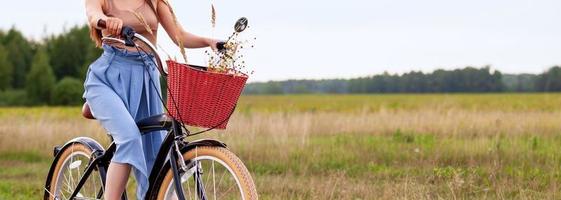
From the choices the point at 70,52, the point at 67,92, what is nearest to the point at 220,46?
the point at 67,92

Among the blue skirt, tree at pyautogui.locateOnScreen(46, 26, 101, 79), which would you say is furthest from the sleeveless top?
tree at pyautogui.locateOnScreen(46, 26, 101, 79)

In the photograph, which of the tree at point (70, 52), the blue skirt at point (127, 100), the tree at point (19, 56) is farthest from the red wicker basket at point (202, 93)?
the tree at point (19, 56)

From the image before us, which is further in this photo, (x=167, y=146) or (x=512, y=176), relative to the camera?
(x=512, y=176)

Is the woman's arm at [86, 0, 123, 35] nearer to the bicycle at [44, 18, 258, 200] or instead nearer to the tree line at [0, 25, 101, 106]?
the bicycle at [44, 18, 258, 200]

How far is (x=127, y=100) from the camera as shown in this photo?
163 inches

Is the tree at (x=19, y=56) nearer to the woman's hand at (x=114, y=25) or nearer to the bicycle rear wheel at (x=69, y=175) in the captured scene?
the bicycle rear wheel at (x=69, y=175)

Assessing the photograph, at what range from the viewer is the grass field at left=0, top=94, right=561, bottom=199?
741cm

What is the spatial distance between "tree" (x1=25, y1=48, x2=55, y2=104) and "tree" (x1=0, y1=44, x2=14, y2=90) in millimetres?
2040

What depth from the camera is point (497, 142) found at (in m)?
10.5

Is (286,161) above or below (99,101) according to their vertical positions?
below

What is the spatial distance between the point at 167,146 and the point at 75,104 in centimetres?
6734

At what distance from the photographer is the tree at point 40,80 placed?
66.1 meters

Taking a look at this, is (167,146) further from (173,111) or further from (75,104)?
(75,104)

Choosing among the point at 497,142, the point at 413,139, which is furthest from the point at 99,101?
the point at 413,139
